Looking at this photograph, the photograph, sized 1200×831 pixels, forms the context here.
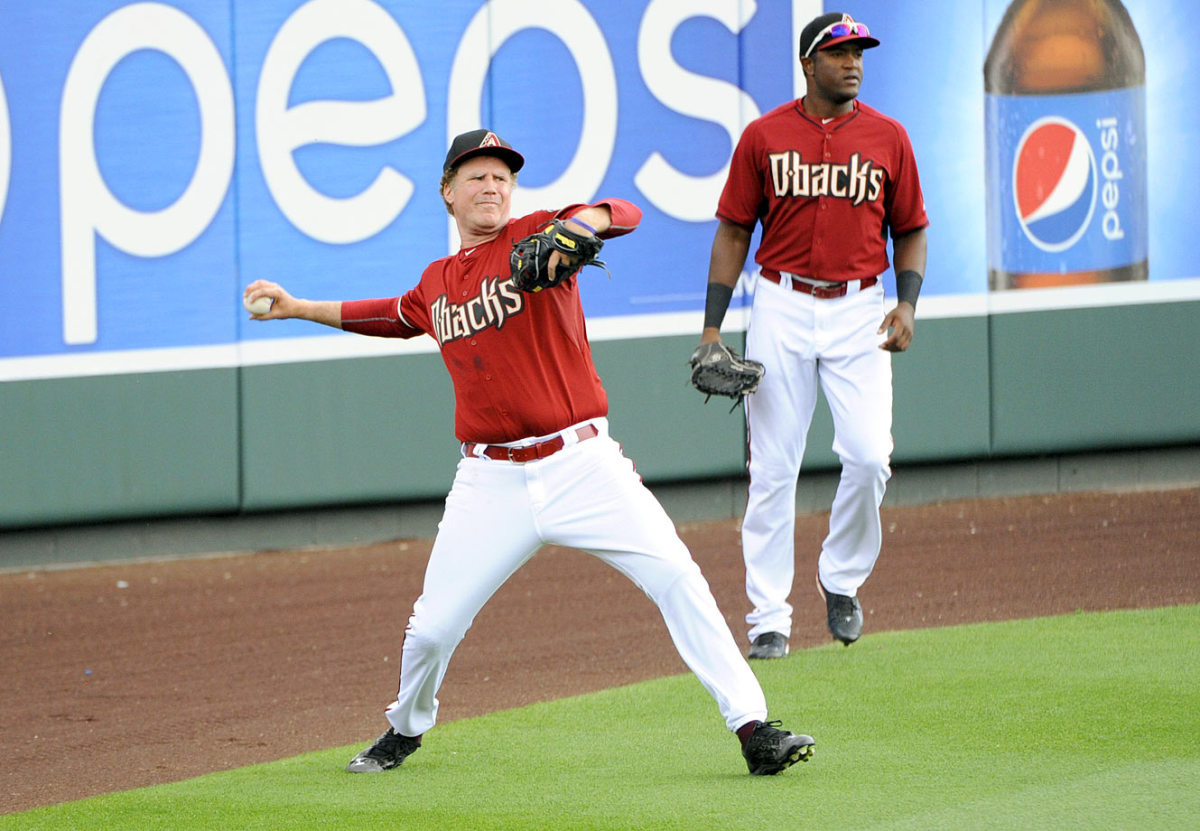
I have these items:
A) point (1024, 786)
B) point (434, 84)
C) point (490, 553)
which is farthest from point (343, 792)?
point (434, 84)

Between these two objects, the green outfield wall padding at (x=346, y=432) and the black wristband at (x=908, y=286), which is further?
the green outfield wall padding at (x=346, y=432)

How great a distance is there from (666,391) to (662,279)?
63cm

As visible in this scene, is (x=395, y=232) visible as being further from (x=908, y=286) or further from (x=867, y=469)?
(x=867, y=469)

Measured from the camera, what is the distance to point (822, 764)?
4.21 m

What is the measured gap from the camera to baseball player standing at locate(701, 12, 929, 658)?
555 cm

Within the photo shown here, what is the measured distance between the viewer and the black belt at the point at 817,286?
5.57 meters

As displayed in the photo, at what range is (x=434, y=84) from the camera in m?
8.61

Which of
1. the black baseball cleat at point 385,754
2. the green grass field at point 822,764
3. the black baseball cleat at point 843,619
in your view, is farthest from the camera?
the black baseball cleat at point 843,619

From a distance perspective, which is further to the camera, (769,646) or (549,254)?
Answer: (769,646)

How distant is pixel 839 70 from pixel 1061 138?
4423 mm

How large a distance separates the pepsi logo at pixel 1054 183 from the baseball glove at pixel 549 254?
20.6ft

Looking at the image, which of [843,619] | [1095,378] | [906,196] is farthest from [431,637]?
[1095,378]

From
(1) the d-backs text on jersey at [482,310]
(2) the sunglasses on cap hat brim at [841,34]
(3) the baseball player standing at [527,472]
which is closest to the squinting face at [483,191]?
(3) the baseball player standing at [527,472]

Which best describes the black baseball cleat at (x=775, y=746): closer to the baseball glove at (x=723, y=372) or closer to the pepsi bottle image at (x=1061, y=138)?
the baseball glove at (x=723, y=372)
